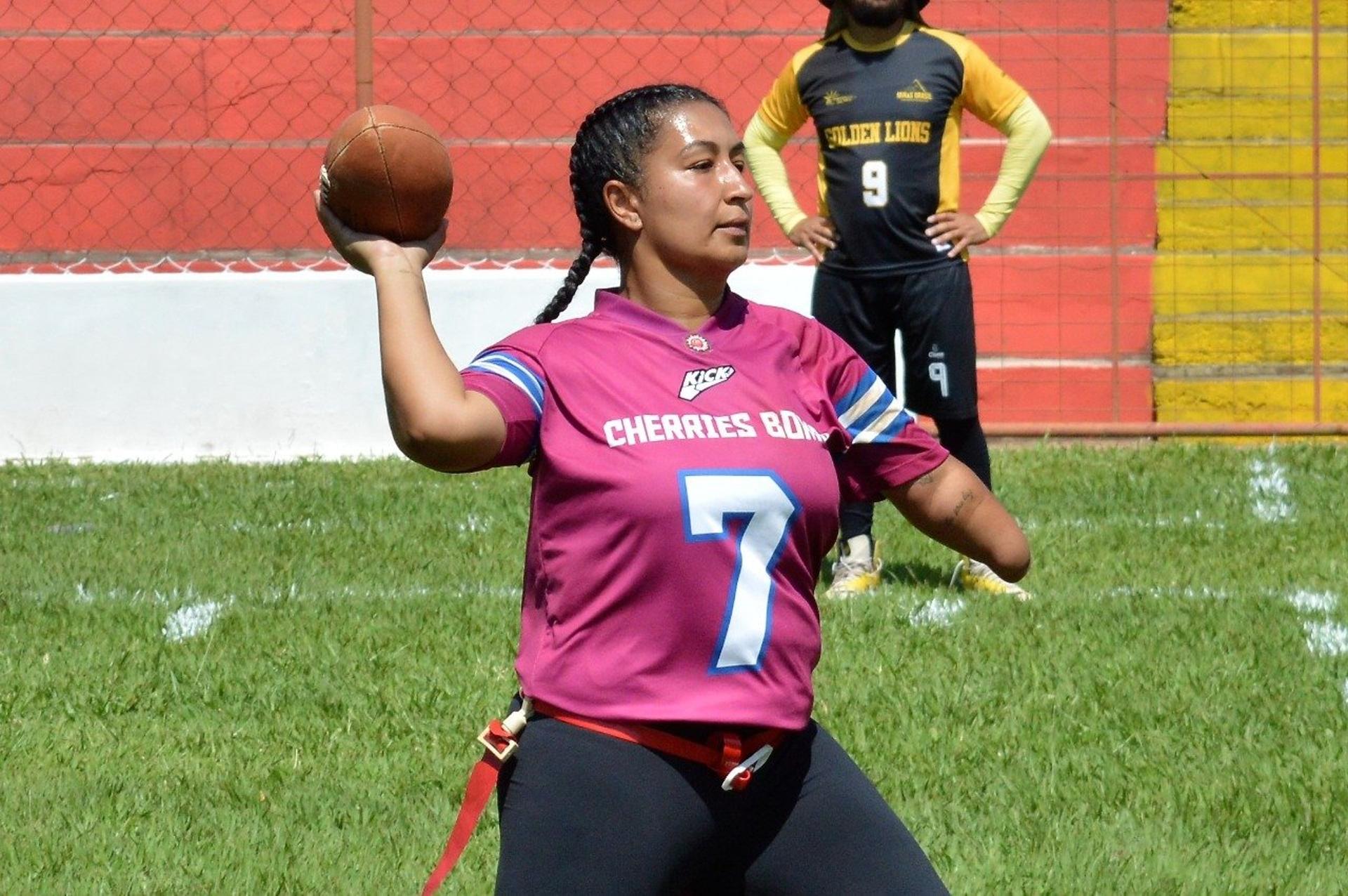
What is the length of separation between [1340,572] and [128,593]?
3.81m

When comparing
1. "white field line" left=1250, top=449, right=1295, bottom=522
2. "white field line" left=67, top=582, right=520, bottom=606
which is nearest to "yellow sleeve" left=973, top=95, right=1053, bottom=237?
"white field line" left=1250, top=449, right=1295, bottom=522

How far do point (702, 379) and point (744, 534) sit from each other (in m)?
0.23

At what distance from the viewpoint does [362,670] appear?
5.07m

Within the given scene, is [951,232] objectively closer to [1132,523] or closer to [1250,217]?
[1132,523]

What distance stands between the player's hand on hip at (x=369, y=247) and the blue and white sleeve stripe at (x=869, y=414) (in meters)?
0.62

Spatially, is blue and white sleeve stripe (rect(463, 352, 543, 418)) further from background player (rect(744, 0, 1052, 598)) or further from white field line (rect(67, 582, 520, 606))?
background player (rect(744, 0, 1052, 598))

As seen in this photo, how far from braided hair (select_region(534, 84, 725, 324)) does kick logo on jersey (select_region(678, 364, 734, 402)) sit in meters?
0.31

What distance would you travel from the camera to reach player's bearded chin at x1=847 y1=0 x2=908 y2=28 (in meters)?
6.20

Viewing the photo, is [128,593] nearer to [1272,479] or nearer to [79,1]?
[1272,479]

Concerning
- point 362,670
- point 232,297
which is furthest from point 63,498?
point 362,670

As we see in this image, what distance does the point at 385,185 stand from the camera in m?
2.51

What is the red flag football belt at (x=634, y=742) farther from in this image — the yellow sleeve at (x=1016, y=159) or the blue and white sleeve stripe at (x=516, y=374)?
the yellow sleeve at (x=1016, y=159)

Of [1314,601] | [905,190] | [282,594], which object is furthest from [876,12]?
[282,594]

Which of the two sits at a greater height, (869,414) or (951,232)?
(869,414)
